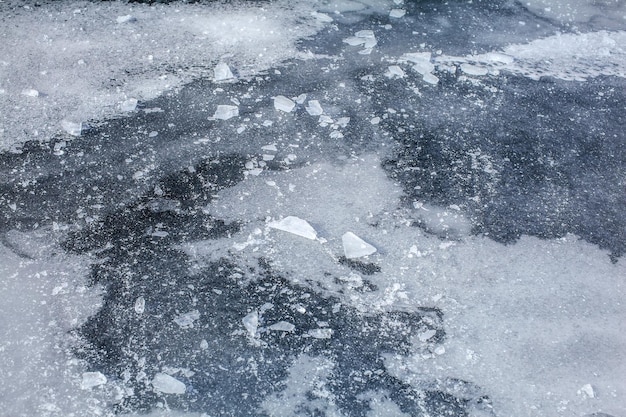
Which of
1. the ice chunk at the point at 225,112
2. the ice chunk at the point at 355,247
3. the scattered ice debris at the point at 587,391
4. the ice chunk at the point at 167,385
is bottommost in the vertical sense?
the scattered ice debris at the point at 587,391

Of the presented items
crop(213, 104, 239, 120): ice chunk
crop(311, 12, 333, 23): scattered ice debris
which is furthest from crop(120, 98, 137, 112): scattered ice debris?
crop(311, 12, 333, 23): scattered ice debris

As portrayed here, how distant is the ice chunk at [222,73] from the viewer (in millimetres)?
3578

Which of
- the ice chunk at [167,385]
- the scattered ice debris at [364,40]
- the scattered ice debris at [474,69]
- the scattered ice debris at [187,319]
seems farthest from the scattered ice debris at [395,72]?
the ice chunk at [167,385]

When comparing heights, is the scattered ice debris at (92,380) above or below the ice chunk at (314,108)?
below

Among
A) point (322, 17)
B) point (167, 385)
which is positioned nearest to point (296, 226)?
point (167, 385)

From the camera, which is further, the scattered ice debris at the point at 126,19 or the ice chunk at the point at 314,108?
the scattered ice debris at the point at 126,19

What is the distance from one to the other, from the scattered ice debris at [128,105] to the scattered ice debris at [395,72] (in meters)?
1.63

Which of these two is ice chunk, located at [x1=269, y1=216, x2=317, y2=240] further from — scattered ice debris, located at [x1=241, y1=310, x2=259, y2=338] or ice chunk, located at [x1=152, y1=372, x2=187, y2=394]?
ice chunk, located at [x1=152, y1=372, x2=187, y2=394]

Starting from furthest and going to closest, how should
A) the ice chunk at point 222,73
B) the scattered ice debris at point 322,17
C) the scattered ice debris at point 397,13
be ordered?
1. the scattered ice debris at point 397,13
2. the scattered ice debris at point 322,17
3. the ice chunk at point 222,73

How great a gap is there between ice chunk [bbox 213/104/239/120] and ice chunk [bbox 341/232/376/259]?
1.12 m

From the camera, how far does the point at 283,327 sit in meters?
2.34

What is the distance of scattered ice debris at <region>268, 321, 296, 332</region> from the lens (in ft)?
7.65

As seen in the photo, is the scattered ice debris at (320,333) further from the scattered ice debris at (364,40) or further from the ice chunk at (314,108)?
the scattered ice debris at (364,40)

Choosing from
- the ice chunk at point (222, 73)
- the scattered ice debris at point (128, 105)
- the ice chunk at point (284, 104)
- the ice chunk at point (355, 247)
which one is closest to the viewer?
the ice chunk at point (355, 247)
